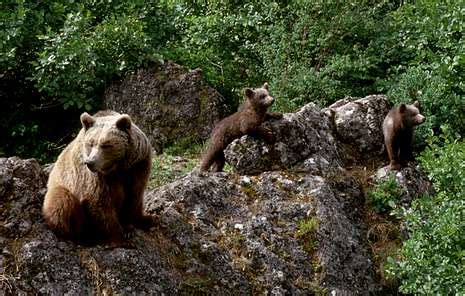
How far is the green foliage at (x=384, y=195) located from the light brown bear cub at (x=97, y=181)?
9.18ft

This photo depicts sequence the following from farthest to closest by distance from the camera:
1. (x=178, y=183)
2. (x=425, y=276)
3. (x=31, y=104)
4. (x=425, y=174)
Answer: (x=31, y=104) < (x=425, y=174) < (x=178, y=183) < (x=425, y=276)

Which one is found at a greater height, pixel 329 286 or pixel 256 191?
pixel 256 191

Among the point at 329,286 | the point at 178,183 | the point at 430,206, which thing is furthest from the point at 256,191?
the point at 430,206

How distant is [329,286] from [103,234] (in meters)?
2.05

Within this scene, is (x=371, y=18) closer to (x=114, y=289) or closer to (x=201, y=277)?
(x=201, y=277)

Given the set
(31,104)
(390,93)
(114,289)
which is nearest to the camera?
(114,289)

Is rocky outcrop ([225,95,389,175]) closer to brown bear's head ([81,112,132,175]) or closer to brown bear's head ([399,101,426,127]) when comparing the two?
brown bear's head ([399,101,426,127])

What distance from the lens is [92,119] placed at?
529cm

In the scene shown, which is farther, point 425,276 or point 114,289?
point 425,276

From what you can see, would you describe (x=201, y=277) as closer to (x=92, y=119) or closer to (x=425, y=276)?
(x=92, y=119)

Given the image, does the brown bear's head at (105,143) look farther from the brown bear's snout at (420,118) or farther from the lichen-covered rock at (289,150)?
the brown bear's snout at (420,118)

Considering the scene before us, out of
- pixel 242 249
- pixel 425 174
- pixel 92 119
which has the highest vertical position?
pixel 92 119

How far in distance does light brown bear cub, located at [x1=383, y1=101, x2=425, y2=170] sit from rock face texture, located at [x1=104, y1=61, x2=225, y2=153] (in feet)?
10.8

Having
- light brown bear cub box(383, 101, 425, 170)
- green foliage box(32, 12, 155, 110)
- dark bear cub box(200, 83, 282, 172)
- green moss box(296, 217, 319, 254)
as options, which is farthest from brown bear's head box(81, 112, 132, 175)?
green foliage box(32, 12, 155, 110)
